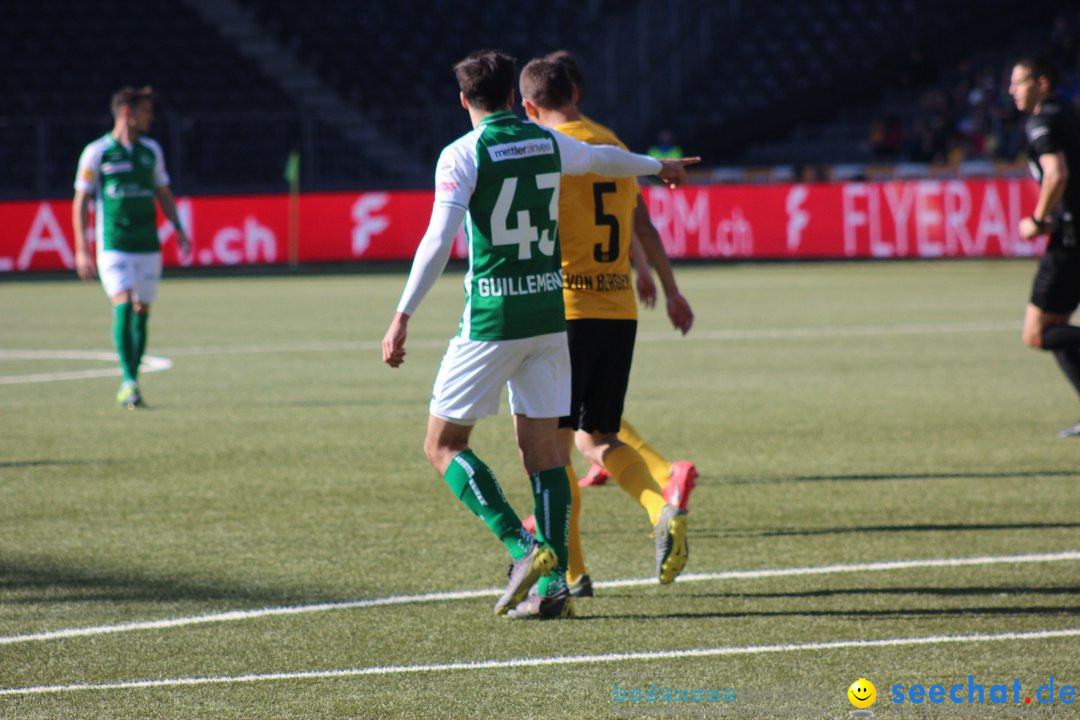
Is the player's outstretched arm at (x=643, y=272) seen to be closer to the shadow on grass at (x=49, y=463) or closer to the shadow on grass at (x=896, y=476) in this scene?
the shadow on grass at (x=896, y=476)

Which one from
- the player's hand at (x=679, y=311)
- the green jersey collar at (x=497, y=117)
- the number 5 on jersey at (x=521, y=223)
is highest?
the green jersey collar at (x=497, y=117)

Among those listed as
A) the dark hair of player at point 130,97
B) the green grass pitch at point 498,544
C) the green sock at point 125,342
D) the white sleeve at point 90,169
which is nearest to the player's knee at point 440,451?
the green grass pitch at point 498,544

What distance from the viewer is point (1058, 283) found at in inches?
403

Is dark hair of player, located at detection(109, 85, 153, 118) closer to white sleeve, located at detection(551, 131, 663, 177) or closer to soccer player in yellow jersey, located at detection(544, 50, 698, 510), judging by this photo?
soccer player in yellow jersey, located at detection(544, 50, 698, 510)

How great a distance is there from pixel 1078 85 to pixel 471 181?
1166 inches

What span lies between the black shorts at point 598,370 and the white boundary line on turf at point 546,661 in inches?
57.9

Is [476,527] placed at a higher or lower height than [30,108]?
lower

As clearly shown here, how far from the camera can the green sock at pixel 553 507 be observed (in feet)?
20.0

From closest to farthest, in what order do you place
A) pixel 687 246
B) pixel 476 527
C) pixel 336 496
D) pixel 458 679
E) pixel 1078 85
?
pixel 458 679
pixel 476 527
pixel 336 496
pixel 687 246
pixel 1078 85

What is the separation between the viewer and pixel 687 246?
2964 cm

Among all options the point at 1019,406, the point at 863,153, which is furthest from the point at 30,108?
the point at 1019,406

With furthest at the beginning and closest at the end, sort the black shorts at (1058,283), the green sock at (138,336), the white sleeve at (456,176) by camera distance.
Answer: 1. the green sock at (138,336)
2. the black shorts at (1058,283)
3. the white sleeve at (456,176)

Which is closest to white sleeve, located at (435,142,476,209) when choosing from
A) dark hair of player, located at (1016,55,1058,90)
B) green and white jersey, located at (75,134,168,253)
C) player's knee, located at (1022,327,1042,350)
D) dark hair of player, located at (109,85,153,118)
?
dark hair of player, located at (1016,55,1058,90)

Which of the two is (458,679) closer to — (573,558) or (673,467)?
(573,558)
